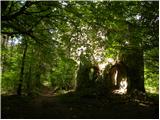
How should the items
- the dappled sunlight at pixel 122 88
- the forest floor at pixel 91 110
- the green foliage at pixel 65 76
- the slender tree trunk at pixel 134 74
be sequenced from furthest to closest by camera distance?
1. the green foliage at pixel 65 76
2. the dappled sunlight at pixel 122 88
3. the slender tree trunk at pixel 134 74
4. the forest floor at pixel 91 110

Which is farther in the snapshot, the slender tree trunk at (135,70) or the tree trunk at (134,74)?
the tree trunk at (134,74)

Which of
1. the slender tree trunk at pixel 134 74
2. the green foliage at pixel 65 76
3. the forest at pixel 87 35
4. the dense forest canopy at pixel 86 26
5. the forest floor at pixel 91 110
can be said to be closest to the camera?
the forest floor at pixel 91 110

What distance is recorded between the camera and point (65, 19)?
13188 mm

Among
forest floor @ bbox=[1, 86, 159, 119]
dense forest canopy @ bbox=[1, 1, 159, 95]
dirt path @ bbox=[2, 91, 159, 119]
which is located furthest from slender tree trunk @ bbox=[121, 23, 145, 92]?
dense forest canopy @ bbox=[1, 1, 159, 95]

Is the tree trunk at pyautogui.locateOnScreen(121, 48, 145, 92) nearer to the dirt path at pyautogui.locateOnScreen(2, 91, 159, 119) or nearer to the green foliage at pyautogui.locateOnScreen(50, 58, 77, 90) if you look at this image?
the dirt path at pyautogui.locateOnScreen(2, 91, 159, 119)

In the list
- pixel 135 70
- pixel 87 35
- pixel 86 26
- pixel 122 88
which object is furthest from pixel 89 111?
pixel 135 70

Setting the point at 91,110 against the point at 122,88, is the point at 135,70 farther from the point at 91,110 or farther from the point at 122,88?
the point at 91,110

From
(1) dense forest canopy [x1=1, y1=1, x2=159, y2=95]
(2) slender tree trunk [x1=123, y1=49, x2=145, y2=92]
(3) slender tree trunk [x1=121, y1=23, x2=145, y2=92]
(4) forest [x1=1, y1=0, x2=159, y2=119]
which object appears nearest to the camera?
(4) forest [x1=1, y1=0, x2=159, y2=119]

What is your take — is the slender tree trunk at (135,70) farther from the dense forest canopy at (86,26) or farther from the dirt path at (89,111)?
the dense forest canopy at (86,26)

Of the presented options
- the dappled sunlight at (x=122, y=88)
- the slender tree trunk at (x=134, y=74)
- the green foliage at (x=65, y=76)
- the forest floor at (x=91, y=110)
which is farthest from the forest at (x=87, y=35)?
the green foliage at (x=65, y=76)

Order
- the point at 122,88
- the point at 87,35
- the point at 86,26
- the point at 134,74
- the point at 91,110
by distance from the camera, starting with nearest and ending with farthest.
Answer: the point at 91,110 < the point at 87,35 < the point at 86,26 < the point at 134,74 < the point at 122,88

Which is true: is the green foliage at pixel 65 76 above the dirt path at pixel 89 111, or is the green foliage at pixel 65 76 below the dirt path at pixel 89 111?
above

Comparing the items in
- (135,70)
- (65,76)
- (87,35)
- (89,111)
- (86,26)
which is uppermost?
(86,26)

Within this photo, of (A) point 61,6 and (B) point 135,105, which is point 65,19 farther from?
(B) point 135,105
